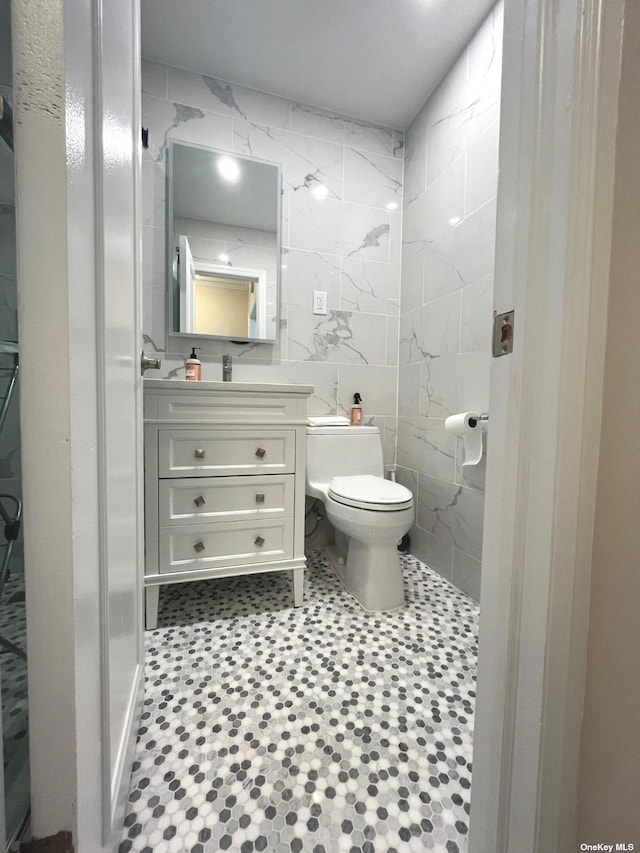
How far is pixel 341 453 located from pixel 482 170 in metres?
1.37

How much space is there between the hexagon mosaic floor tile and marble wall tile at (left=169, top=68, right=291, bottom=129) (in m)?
2.31

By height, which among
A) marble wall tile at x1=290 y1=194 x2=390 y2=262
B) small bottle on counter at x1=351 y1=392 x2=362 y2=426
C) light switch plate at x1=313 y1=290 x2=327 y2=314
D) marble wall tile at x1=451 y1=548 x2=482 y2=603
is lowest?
marble wall tile at x1=451 y1=548 x2=482 y2=603

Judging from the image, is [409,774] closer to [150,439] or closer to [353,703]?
[353,703]

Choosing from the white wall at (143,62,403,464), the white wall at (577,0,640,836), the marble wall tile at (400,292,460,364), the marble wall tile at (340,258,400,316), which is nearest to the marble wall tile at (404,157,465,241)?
the white wall at (143,62,403,464)

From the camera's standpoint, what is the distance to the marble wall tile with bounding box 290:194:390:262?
5.94 ft

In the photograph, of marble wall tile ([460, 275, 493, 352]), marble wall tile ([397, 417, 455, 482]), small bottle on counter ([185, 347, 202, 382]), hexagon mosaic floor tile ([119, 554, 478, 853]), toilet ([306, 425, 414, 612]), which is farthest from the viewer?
marble wall tile ([397, 417, 455, 482])

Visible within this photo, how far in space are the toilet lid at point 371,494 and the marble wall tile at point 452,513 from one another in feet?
1.00

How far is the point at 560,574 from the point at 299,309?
1.69 metres

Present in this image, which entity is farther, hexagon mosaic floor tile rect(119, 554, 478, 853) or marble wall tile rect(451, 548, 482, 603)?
marble wall tile rect(451, 548, 482, 603)

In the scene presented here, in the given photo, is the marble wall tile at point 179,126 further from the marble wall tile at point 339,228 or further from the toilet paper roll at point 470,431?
the toilet paper roll at point 470,431

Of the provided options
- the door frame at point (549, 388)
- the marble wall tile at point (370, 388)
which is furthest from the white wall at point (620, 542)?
the marble wall tile at point (370, 388)

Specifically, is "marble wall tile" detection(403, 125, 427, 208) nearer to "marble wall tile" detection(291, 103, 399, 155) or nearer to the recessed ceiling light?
"marble wall tile" detection(291, 103, 399, 155)

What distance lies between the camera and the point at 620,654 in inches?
16.3

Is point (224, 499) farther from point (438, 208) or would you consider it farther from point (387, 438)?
point (438, 208)
